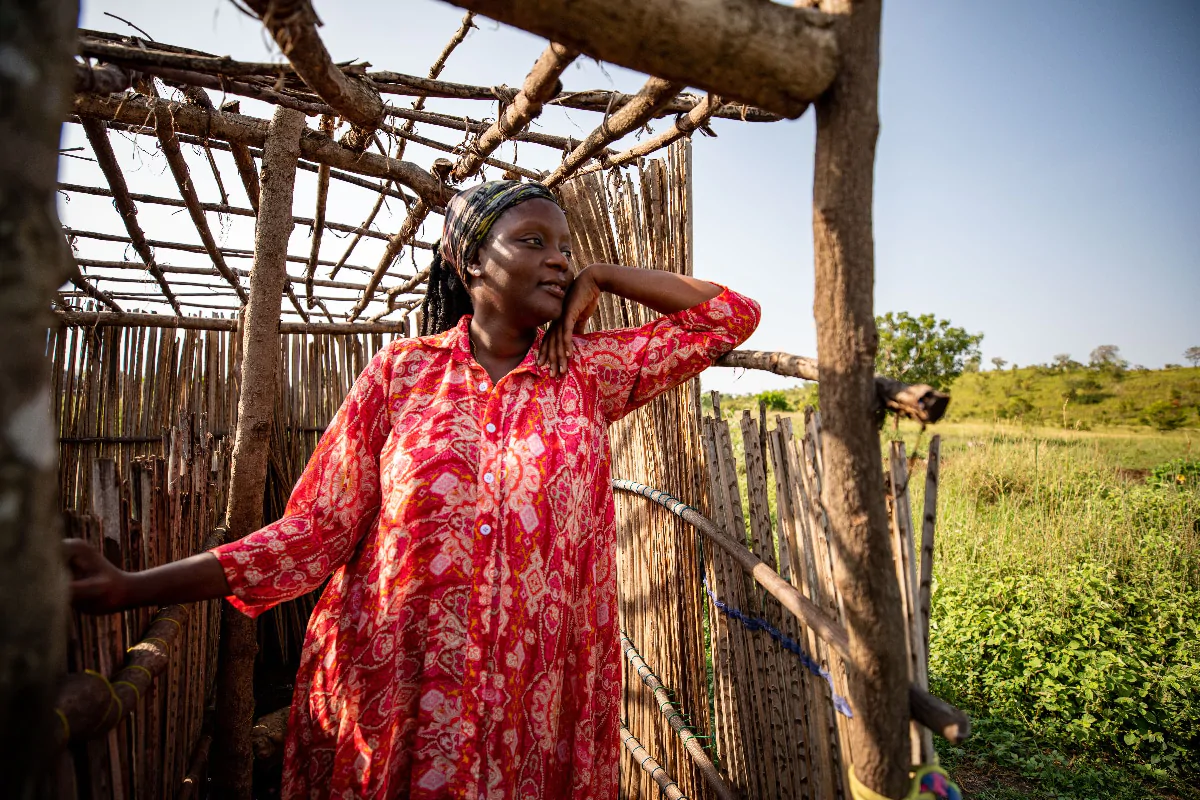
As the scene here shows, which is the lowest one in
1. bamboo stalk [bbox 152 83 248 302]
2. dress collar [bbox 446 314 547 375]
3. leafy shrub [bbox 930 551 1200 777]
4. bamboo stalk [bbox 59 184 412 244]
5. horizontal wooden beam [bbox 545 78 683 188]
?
leafy shrub [bbox 930 551 1200 777]

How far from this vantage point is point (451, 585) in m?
1.58

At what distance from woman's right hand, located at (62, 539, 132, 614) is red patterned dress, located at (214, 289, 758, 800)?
0.25 meters

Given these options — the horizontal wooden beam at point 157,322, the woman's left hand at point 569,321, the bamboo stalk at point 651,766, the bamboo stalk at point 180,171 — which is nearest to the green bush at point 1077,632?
the bamboo stalk at point 651,766

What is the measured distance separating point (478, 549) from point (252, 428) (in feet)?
5.17

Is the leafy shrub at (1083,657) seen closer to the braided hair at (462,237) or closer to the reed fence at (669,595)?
the reed fence at (669,595)

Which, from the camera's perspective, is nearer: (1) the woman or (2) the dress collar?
(1) the woman

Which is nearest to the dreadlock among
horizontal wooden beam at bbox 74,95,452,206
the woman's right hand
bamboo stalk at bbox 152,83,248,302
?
horizontal wooden beam at bbox 74,95,452,206

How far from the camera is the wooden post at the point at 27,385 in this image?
52 centimetres

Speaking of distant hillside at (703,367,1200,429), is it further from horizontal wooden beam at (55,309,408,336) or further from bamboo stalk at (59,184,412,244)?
horizontal wooden beam at (55,309,408,336)

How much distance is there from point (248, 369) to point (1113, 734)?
5422 mm

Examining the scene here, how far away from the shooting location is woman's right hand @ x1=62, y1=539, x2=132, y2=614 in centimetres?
117

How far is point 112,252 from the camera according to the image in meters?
6.32

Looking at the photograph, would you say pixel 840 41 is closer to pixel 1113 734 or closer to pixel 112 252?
pixel 1113 734

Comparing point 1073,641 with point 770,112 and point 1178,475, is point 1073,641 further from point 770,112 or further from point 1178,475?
point 1178,475
